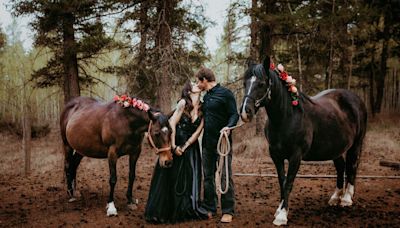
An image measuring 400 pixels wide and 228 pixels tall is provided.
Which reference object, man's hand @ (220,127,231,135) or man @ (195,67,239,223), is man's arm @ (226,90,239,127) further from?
man's hand @ (220,127,231,135)

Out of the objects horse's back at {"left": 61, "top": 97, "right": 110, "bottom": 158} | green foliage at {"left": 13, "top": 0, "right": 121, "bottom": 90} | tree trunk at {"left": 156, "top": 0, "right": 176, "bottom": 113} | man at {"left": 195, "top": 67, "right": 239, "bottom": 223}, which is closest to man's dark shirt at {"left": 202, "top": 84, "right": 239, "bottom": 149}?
man at {"left": 195, "top": 67, "right": 239, "bottom": 223}

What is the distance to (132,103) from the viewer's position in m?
5.35

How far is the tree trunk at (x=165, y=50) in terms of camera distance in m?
9.02

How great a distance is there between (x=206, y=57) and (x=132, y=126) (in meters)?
5.98

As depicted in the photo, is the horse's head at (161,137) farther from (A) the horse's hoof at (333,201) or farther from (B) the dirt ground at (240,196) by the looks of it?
(A) the horse's hoof at (333,201)

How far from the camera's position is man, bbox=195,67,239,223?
459 cm

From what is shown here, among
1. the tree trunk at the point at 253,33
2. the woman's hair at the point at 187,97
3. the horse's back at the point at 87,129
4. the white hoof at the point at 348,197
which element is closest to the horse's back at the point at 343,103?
the white hoof at the point at 348,197

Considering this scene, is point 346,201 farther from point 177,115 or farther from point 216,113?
point 177,115

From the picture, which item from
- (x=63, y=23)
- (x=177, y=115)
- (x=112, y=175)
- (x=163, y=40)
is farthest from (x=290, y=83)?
(x=63, y=23)

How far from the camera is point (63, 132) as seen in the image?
21.0 ft

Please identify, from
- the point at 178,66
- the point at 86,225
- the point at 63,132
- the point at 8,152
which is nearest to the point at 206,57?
the point at 178,66

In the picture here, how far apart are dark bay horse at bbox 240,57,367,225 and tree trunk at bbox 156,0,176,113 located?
15.4 feet

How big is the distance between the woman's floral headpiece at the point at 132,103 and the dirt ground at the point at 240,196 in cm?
163

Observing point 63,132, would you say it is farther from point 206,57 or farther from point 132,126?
point 206,57
